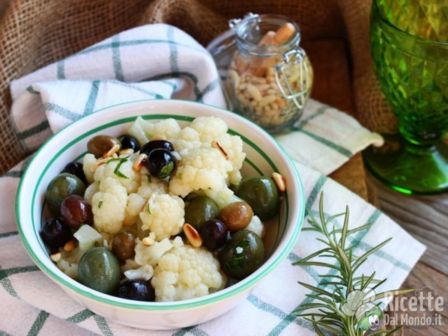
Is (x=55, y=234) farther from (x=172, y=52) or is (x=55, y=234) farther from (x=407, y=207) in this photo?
(x=407, y=207)

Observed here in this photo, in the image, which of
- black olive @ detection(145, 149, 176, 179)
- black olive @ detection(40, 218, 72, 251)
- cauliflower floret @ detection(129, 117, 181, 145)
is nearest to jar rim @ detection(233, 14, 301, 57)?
cauliflower floret @ detection(129, 117, 181, 145)

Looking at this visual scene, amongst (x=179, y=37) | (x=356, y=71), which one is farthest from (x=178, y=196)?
(x=356, y=71)

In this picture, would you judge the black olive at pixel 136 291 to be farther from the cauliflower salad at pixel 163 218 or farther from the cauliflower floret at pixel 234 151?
the cauliflower floret at pixel 234 151

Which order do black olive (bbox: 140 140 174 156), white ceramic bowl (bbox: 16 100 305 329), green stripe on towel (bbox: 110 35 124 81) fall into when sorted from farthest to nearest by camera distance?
green stripe on towel (bbox: 110 35 124 81), black olive (bbox: 140 140 174 156), white ceramic bowl (bbox: 16 100 305 329)

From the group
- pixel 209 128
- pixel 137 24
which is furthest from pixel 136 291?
pixel 137 24

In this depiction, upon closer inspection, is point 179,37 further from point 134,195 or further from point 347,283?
point 347,283

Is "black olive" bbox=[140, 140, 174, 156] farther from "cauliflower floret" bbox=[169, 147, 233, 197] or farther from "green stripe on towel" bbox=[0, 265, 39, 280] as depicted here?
"green stripe on towel" bbox=[0, 265, 39, 280]

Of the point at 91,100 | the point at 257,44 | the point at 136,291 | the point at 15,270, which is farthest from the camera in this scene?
the point at 257,44
